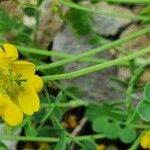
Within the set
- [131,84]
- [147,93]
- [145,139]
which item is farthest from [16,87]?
[145,139]

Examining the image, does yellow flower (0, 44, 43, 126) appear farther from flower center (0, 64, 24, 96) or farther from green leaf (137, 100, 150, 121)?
green leaf (137, 100, 150, 121)

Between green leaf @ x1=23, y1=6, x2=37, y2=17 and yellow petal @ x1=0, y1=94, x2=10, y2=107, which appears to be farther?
green leaf @ x1=23, y1=6, x2=37, y2=17

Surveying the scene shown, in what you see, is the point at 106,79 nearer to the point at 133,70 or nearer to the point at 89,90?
the point at 89,90

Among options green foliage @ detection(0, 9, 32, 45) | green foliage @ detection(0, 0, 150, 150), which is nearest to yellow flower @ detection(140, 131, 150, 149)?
green foliage @ detection(0, 0, 150, 150)

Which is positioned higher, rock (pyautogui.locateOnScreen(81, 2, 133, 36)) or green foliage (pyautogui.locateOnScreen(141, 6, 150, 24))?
green foliage (pyautogui.locateOnScreen(141, 6, 150, 24))

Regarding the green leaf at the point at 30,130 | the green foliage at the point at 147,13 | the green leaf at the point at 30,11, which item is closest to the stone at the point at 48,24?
the green leaf at the point at 30,11

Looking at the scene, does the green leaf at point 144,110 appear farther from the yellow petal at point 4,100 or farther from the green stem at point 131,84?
the yellow petal at point 4,100

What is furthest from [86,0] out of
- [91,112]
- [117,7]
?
[91,112]
